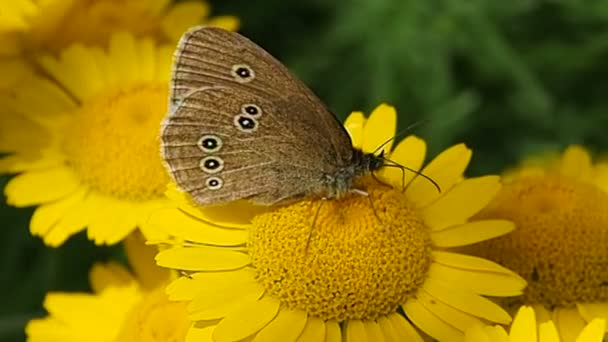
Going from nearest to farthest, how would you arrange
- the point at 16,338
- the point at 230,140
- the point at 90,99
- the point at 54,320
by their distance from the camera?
the point at 230,140
the point at 54,320
the point at 90,99
the point at 16,338

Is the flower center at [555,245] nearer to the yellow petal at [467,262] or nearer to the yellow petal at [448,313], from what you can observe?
the yellow petal at [467,262]

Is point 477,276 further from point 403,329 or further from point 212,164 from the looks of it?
point 212,164

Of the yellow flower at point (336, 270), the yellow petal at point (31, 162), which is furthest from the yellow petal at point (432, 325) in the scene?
the yellow petal at point (31, 162)

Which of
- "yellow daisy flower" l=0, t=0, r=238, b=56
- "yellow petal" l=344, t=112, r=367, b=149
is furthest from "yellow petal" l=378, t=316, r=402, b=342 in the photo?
"yellow daisy flower" l=0, t=0, r=238, b=56

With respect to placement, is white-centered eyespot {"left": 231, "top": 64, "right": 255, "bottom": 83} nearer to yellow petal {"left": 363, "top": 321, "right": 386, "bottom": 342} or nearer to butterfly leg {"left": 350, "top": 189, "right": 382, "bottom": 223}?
butterfly leg {"left": 350, "top": 189, "right": 382, "bottom": 223}

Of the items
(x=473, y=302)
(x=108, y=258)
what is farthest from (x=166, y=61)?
(x=473, y=302)

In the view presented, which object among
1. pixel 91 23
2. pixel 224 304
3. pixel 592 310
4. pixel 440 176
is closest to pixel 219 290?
pixel 224 304

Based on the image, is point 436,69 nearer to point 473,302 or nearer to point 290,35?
point 290,35
